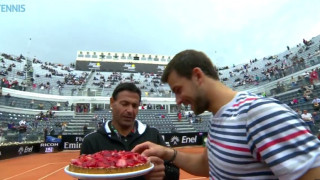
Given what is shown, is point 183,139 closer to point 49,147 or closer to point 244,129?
point 49,147

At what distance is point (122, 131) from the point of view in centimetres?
303

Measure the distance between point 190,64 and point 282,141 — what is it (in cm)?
84

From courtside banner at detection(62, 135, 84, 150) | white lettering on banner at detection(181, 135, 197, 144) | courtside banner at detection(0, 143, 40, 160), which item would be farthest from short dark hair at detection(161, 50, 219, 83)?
white lettering on banner at detection(181, 135, 197, 144)

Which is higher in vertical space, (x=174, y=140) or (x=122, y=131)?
(x=122, y=131)

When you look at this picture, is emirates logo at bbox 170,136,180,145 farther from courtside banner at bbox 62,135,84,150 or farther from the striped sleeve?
the striped sleeve

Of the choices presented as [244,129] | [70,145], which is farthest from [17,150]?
[244,129]

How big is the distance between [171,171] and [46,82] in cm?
4158

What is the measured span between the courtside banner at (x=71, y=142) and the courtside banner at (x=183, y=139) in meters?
7.06

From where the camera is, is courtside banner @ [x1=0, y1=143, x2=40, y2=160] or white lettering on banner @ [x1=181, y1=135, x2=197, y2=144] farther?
white lettering on banner @ [x1=181, y1=135, x2=197, y2=144]

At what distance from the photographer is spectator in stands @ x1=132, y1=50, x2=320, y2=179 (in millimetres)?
1214

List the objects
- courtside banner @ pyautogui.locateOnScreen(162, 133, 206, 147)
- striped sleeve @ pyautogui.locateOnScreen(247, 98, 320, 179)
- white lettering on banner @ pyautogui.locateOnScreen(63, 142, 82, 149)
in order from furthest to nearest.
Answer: courtside banner @ pyautogui.locateOnScreen(162, 133, 206, 147) → white lettering on banner @ pyautogui.locateOnScreen(63, 142, 82, 149) → striped sleeve @ pyautogui.locateOnScreen(247, 98, 320, 179)

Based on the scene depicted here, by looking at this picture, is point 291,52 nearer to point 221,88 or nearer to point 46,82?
point 46,82

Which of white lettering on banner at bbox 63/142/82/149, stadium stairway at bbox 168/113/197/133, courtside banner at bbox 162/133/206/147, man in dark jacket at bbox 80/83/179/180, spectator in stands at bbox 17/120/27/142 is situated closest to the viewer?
man in dark jacket at bbox 80/83/179/180

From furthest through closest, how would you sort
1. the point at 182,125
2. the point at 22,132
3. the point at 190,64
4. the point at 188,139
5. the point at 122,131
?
1. the point at 182,125
2. the point at 188,139
3. the point at 22,132
4. the point at 122,131
5. the point at 190,64
